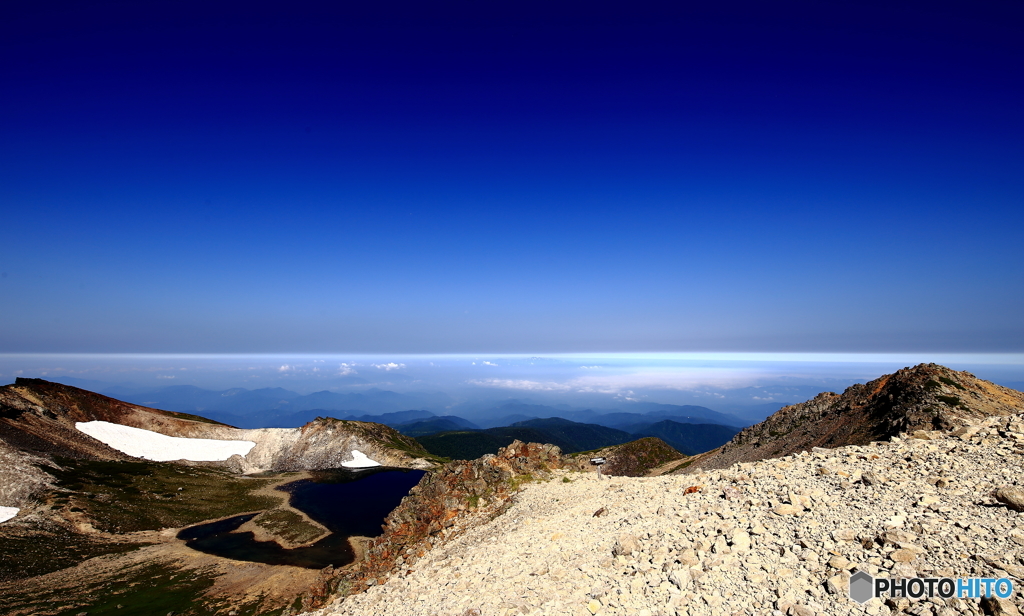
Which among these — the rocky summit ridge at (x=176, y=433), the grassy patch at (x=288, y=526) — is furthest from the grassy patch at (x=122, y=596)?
the rocky summit ridge at (x=176, y=433)

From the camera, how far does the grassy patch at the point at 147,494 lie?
71125mm

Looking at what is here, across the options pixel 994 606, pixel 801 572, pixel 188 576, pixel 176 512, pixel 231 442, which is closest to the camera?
pixel 994 606

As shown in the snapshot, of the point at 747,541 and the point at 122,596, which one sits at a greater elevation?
the point at 747,541

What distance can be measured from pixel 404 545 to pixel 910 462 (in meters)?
29.6

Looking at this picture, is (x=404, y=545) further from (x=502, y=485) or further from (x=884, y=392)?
(x=884, y=392)

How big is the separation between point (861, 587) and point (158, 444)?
15570 cm

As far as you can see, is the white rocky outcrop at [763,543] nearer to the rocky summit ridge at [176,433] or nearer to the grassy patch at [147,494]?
the grassy patch at [147,494]

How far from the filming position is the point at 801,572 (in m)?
12.1

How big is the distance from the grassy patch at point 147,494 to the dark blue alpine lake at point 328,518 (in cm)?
643

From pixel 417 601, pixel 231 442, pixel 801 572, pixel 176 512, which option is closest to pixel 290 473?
pixel 231 442

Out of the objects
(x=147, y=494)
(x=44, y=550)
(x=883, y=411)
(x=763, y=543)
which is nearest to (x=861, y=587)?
(x=763, y=543)

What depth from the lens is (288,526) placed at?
243 ft

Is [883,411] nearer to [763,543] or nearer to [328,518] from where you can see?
[763,543]

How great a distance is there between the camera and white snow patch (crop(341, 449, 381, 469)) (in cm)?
12131
